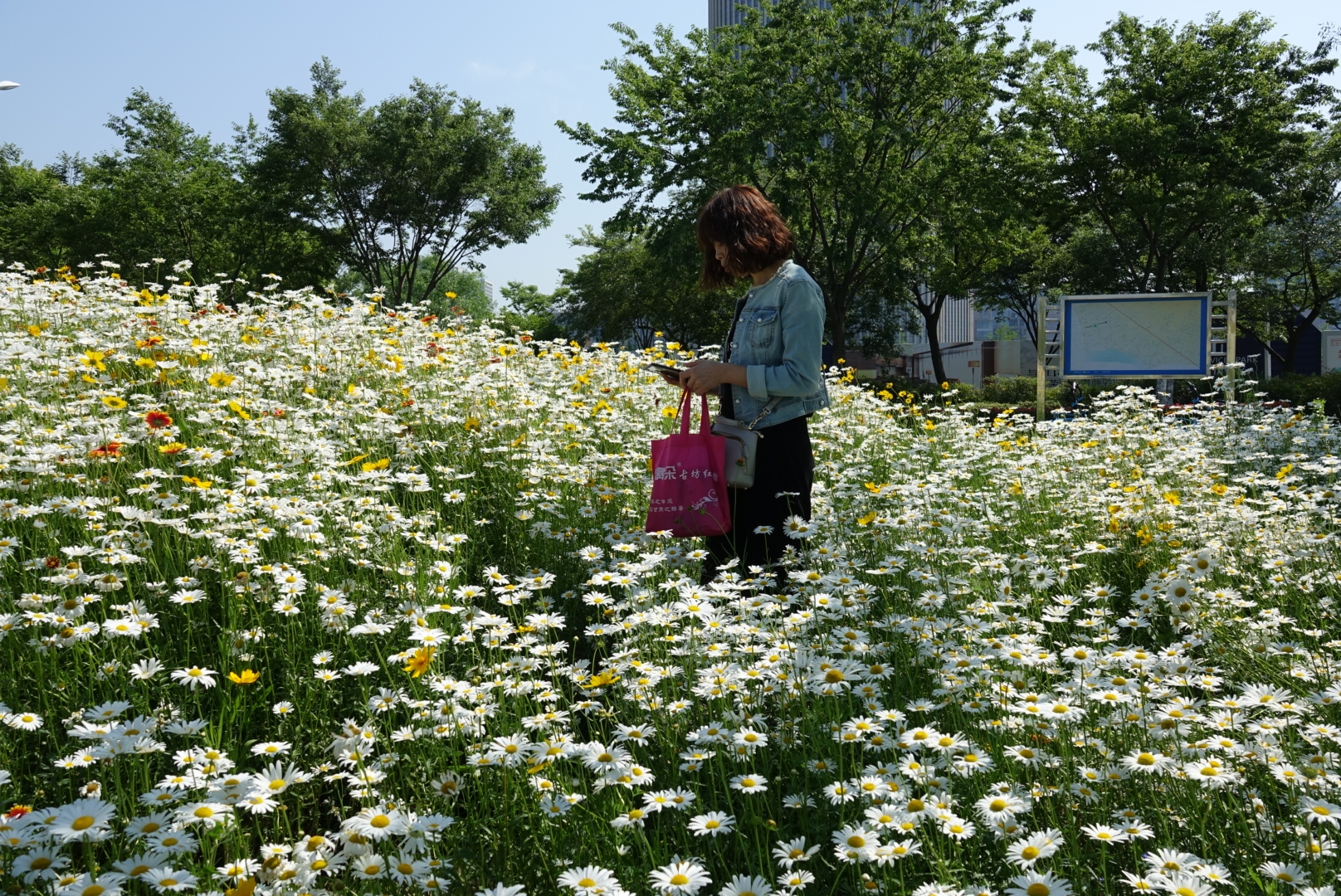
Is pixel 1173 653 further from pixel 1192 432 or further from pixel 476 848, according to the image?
pixel 1192 432

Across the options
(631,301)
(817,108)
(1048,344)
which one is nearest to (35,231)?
(631,301)

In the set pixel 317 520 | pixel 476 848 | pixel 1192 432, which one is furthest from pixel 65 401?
pixel 1192 432

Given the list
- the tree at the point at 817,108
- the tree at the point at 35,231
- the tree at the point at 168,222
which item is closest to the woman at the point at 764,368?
the tree at the point at 817,108

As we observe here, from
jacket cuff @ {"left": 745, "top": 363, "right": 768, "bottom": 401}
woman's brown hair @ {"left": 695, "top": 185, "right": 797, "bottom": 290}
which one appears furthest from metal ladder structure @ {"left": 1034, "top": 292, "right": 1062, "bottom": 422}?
jacket cuff @ {"left": 745, "top": 363, "right": 768, "bottom": 401}

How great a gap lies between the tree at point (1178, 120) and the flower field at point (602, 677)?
61.5 feet

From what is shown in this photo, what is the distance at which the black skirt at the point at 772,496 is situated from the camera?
12.7ft

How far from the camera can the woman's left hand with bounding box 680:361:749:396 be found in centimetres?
371

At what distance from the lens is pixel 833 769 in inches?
95.3

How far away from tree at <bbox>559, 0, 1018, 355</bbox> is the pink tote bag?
1722 cm

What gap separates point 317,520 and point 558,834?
5.74ft

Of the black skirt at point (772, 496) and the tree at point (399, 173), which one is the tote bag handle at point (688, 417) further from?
the tree at point (399, 173)

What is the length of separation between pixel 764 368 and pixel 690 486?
54 cm

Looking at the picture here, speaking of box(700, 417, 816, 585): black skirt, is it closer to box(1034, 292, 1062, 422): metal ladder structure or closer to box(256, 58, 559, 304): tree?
box(1034, 292, 1062, 422): metal ladder structure

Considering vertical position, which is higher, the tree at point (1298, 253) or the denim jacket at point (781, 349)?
the tree at point (1298, 253)
